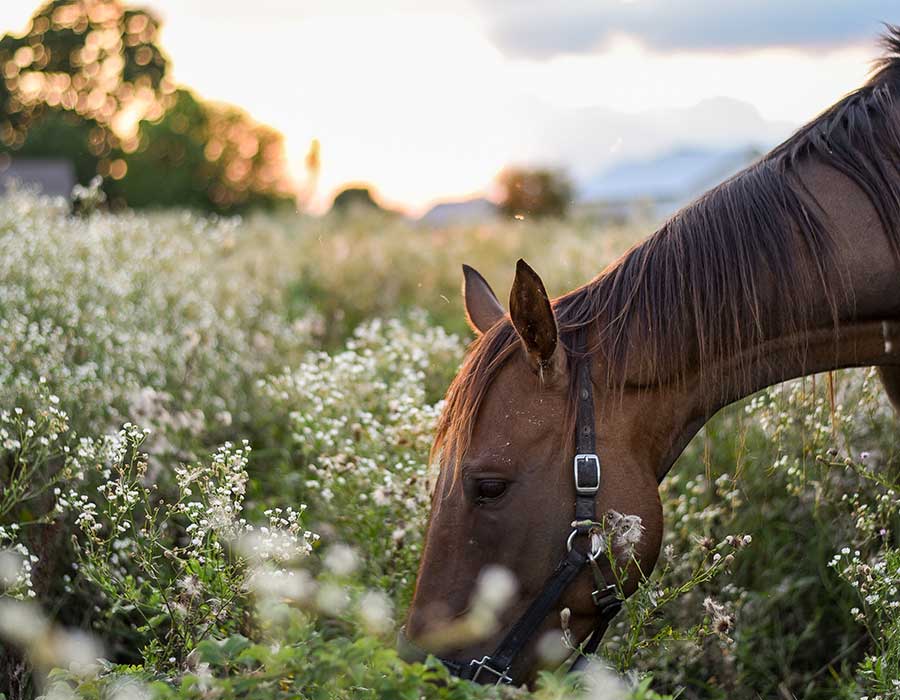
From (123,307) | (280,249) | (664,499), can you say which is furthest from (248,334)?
(280,249)

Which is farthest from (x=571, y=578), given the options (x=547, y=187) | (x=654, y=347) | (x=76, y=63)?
(x=76, y=63)

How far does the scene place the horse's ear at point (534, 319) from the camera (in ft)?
7.52

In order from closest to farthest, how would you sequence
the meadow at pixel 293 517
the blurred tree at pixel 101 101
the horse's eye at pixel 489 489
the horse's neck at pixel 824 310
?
the meadow at pixel 293 517, the horse's eye at pixel 489 489, the horse's neck at pixel 824 310, the blurred tree at pixel 101 101

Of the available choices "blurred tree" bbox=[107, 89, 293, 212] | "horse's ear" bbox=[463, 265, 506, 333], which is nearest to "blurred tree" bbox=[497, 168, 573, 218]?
"horse's ear" bbox=[463, 265, 506, 333]

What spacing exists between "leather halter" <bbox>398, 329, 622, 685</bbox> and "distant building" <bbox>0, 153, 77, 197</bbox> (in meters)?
35.7

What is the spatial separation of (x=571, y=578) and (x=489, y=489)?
0.32m

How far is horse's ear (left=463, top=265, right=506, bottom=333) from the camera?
280 cm

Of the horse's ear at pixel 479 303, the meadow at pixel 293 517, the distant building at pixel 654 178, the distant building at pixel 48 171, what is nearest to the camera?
the meadow at pixel 293 517

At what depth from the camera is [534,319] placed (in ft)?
7.73

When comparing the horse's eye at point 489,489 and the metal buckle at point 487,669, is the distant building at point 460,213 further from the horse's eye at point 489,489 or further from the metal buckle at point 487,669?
the metal buckle at point 487,669

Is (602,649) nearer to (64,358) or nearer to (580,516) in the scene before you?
(580,516)

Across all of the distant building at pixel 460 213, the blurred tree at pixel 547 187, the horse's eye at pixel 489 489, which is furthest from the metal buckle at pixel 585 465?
the blurred tree at pixel 547 187

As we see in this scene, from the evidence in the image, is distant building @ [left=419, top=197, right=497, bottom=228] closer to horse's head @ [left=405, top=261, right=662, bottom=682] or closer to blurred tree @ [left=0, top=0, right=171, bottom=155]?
horse's head @ [left=405, top=261, right=662, bottom=682]

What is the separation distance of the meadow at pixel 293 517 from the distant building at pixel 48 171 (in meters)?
32.8
